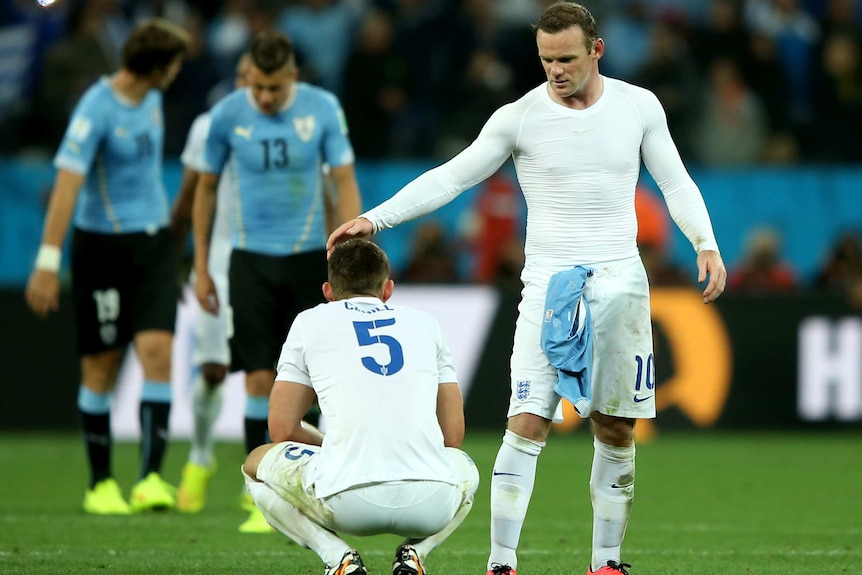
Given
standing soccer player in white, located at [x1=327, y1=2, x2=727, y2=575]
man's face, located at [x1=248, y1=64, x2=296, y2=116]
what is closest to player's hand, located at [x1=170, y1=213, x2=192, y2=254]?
man's face, located at [x1=248, y1=64, x2=296, y2=116]

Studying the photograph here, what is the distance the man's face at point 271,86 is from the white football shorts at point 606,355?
2.56 m

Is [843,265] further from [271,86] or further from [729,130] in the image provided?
[271,86]

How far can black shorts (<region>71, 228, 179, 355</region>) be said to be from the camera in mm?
9188

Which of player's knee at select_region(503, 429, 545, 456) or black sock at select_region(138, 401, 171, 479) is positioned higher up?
player's knee at select_region(503, 429, 545, 456)

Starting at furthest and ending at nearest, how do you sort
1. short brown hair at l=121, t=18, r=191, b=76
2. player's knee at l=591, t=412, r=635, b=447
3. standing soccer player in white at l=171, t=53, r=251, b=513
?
standing soccer player in white at l=171, t=53, r=251, b=513
short brown hair at l=121, t=18, r=191, b=76
player's knee at l=591, t=412, r=635, b=447

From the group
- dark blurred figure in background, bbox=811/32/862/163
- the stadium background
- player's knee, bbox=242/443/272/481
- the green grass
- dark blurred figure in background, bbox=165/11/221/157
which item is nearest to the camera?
player's knee, bbox=242/443/272/481

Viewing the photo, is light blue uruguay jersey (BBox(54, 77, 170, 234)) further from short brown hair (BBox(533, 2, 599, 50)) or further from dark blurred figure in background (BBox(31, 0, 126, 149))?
dark blurred figure in background (BBox(31, 0, 126, 149))

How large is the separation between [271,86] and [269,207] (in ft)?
2.24

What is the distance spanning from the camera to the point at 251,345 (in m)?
8.36

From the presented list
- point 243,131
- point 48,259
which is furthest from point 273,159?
point 48,259

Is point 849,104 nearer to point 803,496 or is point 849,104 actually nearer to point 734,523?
point 803,496

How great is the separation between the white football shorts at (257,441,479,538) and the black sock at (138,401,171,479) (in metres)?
3.32

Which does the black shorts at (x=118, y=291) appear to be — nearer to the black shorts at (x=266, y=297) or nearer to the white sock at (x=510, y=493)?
the black shorts at (x=266, y=297)

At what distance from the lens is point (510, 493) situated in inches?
245
